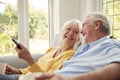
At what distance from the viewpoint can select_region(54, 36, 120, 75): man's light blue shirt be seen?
141 centimetres

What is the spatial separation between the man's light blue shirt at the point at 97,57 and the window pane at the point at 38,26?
6.53 feet

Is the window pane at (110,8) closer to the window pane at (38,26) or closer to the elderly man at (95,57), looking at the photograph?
the window pane at (38,26)

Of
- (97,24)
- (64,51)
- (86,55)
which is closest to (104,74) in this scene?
(86,55)

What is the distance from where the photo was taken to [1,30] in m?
3.48

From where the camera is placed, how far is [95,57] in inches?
59.9

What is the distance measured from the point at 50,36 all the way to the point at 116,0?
3.76ft

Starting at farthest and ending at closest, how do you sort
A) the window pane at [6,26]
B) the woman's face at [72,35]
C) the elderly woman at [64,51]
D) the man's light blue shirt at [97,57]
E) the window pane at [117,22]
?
the window pane at [6,26], the window pane at [117,22], the woman's face at [72,35], the elderly woman at [64,51], the man's light blue shirt at [97,57]

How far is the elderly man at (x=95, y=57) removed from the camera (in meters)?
1.19

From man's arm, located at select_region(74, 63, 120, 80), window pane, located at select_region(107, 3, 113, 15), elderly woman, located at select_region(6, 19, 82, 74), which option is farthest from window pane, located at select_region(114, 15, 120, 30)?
man's arm, located at select_region(74, 63, 120, 80)

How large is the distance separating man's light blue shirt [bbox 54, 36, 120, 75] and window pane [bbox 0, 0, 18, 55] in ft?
6.40

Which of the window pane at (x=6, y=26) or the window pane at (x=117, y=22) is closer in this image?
the window pane at (x=117, y=22)

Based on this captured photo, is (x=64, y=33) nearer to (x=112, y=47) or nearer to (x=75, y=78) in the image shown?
(x=112, y=47)

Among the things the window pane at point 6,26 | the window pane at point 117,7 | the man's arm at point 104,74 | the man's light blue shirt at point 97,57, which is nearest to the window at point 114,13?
the window pane at point 117,7

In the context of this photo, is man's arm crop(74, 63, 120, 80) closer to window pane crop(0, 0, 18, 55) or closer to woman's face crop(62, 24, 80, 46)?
woman's face crop(62, 24, 80, 46)
